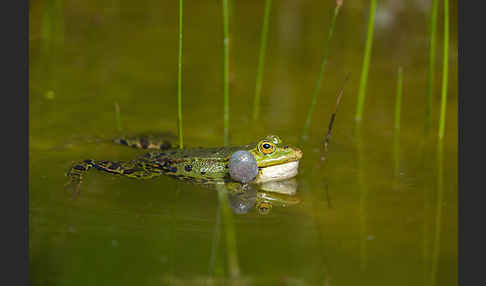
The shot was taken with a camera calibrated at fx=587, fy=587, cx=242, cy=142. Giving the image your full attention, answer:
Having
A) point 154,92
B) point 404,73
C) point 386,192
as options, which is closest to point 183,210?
point 386,192

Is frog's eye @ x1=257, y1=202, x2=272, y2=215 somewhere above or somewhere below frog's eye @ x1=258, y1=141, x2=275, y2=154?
below

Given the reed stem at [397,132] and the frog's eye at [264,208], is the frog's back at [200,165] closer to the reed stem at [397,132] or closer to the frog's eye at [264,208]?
the frog's eye at [264,208]

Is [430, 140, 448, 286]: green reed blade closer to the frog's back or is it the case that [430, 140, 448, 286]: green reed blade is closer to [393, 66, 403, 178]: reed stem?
[393, 66, 403, 178]: reed stem

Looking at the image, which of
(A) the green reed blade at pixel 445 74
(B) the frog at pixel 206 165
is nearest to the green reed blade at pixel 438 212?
(A) the green reed blade at pixel 445 74

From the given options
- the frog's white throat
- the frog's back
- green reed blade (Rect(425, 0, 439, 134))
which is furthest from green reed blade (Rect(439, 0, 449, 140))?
the frog's back

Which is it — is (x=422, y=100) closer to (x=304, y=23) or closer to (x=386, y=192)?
(x=386, y=192)
